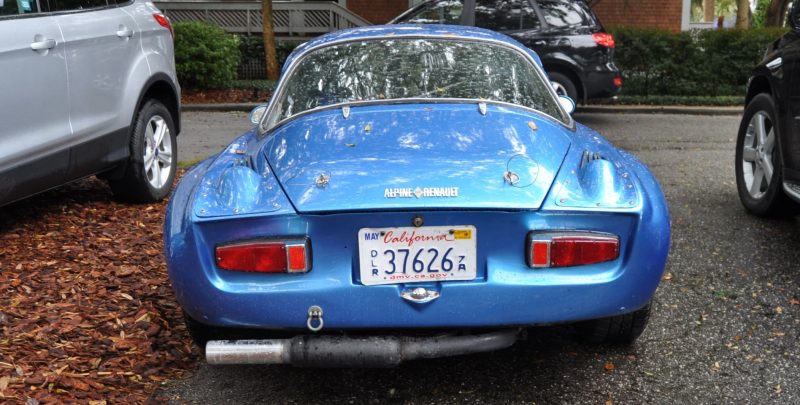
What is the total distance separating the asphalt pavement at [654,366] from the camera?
342cm

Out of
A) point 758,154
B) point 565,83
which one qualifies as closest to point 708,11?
point 565,83

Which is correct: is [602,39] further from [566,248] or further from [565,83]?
[566,248]

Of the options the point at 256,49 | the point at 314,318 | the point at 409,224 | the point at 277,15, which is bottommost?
the point at 256,49

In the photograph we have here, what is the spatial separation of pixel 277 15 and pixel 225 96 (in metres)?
5.47

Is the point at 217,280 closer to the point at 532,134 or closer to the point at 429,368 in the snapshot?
the point at 429,368

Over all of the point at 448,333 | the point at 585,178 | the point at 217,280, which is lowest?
the point at 448,333

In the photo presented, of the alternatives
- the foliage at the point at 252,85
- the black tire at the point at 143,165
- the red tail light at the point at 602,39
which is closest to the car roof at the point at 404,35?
the black tire at the point at 143,165

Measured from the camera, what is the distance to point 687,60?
14094 mm

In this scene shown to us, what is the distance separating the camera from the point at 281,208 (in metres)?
3.00

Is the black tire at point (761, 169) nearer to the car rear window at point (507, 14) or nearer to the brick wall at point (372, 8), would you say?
the car rear window at point (507, 14)

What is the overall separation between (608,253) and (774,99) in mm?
3158

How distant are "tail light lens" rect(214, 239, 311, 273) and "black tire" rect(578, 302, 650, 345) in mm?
1356

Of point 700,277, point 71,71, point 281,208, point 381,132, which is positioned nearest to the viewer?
point 281,208

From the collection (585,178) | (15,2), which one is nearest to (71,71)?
(15,2)
